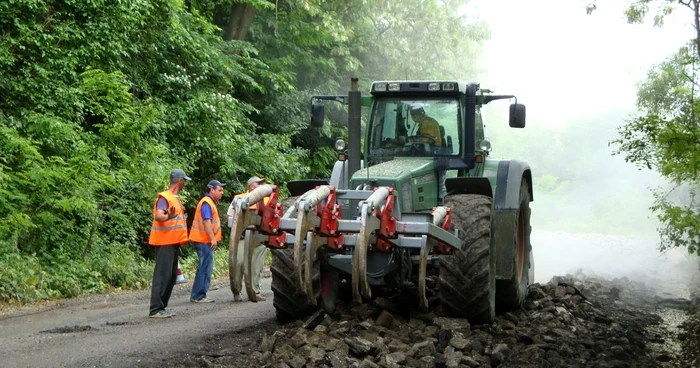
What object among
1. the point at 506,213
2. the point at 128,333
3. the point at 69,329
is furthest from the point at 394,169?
the point at 69,329

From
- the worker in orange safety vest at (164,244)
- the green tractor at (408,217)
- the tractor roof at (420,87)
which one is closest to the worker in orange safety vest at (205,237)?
the worker in orange safety vest at (164,244)

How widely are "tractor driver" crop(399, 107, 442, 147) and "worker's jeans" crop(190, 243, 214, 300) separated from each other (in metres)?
3.78

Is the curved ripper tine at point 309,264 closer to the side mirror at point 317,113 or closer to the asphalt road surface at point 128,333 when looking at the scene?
the asphalt road surface at point 128,333

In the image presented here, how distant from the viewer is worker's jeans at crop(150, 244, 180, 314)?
37.4 ft

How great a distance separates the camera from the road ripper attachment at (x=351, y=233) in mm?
8367

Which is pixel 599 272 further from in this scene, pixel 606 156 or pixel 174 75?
pixel 606 156

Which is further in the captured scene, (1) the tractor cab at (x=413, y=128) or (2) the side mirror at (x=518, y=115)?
(1) the tractor cab at (x=413, y=128)

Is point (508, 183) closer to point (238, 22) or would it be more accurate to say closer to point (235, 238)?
point (235, 238)

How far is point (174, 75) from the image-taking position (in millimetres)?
20031

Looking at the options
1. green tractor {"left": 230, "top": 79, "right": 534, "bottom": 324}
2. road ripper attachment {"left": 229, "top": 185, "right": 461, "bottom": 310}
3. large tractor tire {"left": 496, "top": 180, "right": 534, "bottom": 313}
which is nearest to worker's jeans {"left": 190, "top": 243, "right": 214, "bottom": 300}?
green tractor {"left": 230, "top": 79, "right": 534, "bottom": 324}

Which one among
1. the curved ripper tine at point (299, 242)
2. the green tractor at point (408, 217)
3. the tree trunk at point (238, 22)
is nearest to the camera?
the curved ripper tine at point (299, 242)

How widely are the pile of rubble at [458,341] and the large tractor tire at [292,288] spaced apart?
0.24 metres

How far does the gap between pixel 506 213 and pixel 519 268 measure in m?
1.55

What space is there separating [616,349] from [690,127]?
16.3 feet
